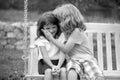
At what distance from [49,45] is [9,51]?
130 inches

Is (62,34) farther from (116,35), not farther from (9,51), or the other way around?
(9,51)

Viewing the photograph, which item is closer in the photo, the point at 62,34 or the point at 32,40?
the point at 62,34

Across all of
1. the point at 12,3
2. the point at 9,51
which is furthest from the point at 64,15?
the point at 12,3

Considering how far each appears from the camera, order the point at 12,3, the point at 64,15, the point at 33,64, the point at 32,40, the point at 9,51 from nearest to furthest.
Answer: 1. the point at 64,15
2. the point at 33,64
3. the point at 32,40
4. the point at 9,51
5. the point at 12,3

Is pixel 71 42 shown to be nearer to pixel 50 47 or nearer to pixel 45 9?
pixel 50 47

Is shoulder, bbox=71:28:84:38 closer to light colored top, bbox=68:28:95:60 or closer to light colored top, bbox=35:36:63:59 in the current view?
light colored top, bbox=68:28:95:60

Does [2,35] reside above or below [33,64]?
above

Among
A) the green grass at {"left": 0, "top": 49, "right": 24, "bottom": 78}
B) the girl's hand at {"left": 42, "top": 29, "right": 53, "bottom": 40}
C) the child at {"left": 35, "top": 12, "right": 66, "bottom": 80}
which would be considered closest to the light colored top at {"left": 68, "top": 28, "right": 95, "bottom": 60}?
the child at {"left": 35, "top": 12, "right": 66, "bottom": 80}

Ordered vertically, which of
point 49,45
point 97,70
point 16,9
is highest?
point 16,9

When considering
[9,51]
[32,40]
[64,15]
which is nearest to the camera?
[64,15]

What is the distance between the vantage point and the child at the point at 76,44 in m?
2.52

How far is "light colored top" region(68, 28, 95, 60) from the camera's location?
8.34 feet

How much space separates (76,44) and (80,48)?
0.06m

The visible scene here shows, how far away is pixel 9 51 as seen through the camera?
5.83 meters
